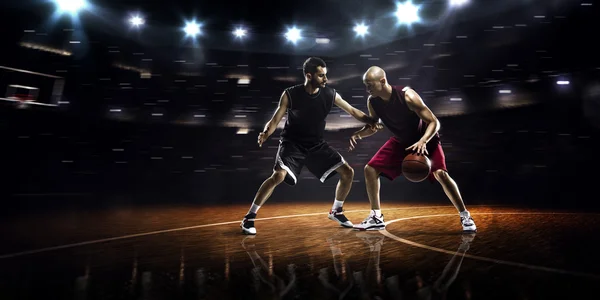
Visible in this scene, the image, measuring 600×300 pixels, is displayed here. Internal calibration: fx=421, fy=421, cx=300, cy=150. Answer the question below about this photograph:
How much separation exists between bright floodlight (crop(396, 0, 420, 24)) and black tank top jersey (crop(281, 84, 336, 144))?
8.64 m

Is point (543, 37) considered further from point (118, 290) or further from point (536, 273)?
point (118, 290)

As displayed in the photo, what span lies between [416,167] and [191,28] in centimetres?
1113

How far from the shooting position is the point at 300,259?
2.66m

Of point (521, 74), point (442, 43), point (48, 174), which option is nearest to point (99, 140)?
point (48, 174)

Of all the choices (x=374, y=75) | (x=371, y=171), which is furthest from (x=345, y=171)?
(x=374, y=75)

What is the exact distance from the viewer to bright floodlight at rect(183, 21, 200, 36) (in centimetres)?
1298

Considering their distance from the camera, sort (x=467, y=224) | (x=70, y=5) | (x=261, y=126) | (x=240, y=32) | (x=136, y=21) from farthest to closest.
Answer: (x=240, y=32), (x=136, y=21), (x=261, y=126), (x=70, y=5), (x=467, y=224)

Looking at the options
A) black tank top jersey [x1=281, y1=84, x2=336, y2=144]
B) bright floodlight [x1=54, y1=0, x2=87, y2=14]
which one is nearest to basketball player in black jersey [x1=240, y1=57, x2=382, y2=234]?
black tank top jersey [x1=281, y1=84, x2=336, y2=144]

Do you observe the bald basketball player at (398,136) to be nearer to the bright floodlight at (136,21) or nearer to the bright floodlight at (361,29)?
the bright floodlight at (361,29)

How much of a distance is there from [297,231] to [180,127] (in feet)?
30.5

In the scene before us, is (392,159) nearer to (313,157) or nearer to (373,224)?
(373,224)

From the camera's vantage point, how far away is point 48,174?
34.6 feet

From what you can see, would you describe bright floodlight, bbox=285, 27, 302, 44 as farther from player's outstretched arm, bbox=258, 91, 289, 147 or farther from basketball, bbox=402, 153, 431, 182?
basketball, bbox=402, 153, 431, 182

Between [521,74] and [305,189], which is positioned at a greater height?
[521,74]
